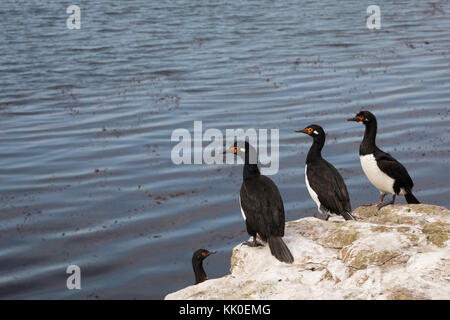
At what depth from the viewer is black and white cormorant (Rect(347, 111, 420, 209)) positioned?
13.2m

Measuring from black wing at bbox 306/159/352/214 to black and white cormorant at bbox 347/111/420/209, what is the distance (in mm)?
1709

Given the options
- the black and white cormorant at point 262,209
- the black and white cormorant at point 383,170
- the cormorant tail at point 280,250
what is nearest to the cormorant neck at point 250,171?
the black and white cormorant at point 262,209

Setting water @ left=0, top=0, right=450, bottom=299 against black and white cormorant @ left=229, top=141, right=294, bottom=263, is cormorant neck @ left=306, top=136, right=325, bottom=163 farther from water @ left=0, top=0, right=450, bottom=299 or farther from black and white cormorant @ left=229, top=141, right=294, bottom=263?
water @ left=0, top=0, right=450, bottom=299

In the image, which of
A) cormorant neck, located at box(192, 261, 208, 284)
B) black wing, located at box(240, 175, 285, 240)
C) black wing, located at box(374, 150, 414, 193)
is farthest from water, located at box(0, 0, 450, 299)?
black wing, located at box(240, 175, 285, 240)

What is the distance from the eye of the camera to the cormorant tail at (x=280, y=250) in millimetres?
9578

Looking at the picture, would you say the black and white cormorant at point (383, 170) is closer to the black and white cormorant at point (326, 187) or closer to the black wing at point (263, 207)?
the black and white cormorant at point (326, 187)

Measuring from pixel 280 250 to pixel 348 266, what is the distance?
3.78 feet

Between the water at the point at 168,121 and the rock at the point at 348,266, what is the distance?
16.0ft

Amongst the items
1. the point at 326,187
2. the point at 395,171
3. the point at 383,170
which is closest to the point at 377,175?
the point at 383,170

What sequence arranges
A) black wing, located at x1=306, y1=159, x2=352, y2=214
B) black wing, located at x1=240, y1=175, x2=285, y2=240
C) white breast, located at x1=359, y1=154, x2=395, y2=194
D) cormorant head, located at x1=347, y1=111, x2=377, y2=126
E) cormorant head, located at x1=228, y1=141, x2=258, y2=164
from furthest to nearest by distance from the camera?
cormorant head, located at x1=347, y1=111, x2=377, y2=126 < white breast, located at x1=359, y1=154, x2=395, y2=194 < black wing, located at x1=306, y1=159, x2=352, y2=214 < cormorant head, located at x1=228, y1=141, x2=258, y2=164 < black wing, located at x1=240, y1=175, x2=285, y2=240

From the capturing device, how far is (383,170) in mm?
13289

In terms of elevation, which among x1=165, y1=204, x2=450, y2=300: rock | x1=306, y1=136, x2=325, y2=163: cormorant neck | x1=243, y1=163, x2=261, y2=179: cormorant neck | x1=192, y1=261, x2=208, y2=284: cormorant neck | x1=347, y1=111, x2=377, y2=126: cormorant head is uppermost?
x1=347, y1=111, x2=377, y2=126: cormorant head

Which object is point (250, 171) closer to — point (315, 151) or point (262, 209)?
point (262, 209)

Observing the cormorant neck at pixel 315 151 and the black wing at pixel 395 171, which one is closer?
the cormorant neck at pixel 315 151
